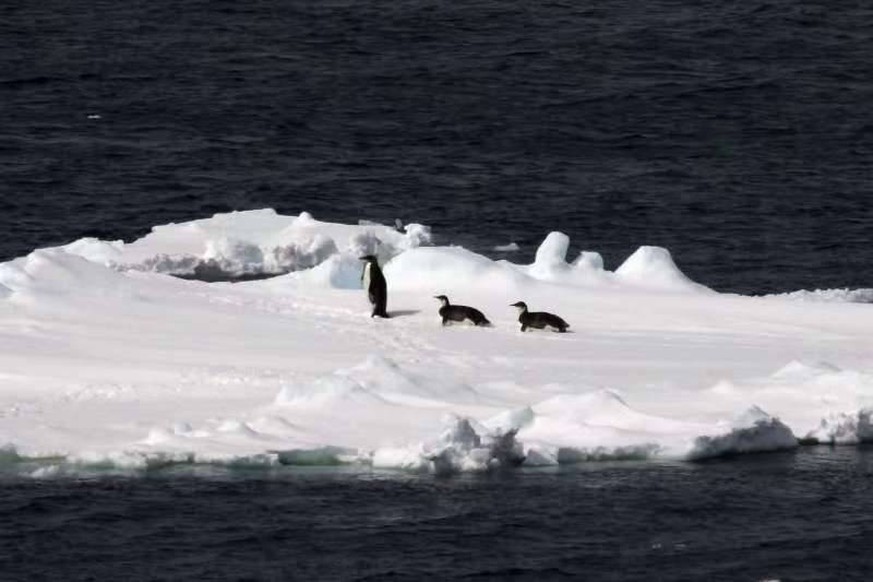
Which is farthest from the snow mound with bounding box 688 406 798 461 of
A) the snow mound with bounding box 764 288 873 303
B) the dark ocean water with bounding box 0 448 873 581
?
the snow mound with bounding box 764 288 873 303

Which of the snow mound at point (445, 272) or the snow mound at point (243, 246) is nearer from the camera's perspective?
the snow mound at point (445, 272)

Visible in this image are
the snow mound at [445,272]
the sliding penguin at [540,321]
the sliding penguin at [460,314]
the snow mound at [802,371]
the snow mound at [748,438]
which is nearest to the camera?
the snow mound at [748,438]

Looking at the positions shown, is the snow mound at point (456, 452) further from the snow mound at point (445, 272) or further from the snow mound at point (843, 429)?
the snow mound at point (445, 272)

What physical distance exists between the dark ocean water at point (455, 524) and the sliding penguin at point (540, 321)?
5505 millimetres

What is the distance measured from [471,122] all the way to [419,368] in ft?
95.3

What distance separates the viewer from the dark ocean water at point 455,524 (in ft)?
89.8

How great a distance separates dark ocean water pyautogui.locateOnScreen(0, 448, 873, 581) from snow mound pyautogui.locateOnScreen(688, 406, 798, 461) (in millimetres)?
244

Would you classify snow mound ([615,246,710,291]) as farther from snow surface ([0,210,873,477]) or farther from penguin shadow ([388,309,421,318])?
penguin shadow ([388,309,421,318])

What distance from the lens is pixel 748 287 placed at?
45938mm

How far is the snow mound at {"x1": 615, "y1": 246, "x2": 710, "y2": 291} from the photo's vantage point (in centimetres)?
3938

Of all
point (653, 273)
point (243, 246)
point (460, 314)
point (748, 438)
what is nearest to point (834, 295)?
point (653, 273)

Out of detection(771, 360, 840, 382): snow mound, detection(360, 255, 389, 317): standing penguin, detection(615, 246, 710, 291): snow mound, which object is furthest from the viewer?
detection(615, 246, 710, 291): snow mound

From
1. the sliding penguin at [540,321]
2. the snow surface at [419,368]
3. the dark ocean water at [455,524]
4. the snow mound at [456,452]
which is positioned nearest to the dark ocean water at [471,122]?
the snow surface at [419,368]

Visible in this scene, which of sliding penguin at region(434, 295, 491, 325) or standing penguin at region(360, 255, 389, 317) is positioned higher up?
standing penguin at region(360, 255, 389, 317)
